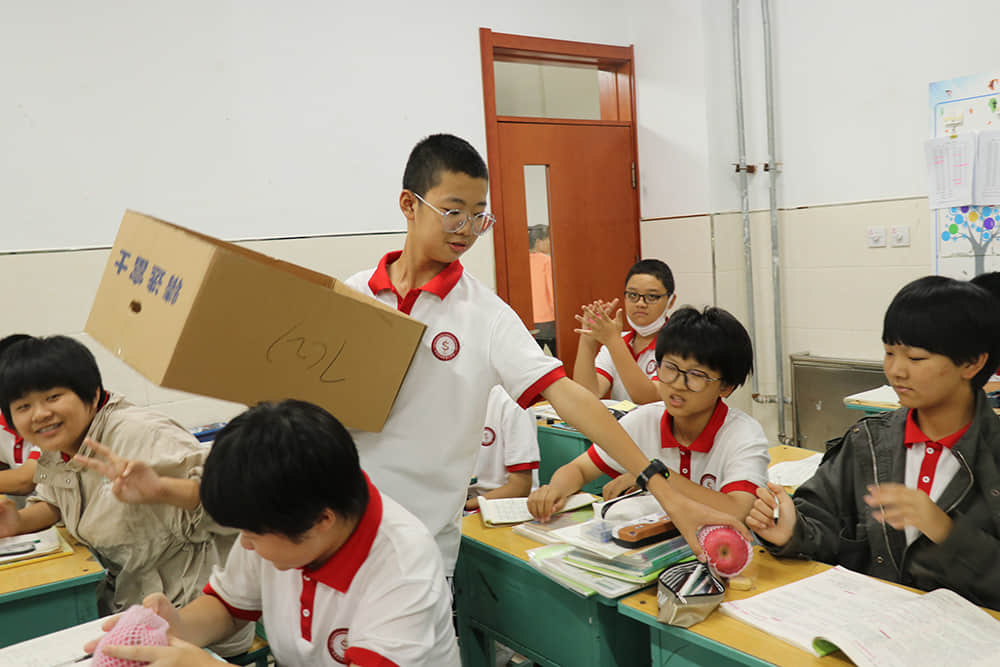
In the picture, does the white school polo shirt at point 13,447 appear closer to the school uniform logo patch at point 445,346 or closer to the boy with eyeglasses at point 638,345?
the school uniform logo patch at point 445,346

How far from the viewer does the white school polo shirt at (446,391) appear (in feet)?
5.24

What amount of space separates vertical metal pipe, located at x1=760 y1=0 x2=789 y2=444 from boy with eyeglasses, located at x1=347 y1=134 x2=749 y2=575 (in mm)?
3048

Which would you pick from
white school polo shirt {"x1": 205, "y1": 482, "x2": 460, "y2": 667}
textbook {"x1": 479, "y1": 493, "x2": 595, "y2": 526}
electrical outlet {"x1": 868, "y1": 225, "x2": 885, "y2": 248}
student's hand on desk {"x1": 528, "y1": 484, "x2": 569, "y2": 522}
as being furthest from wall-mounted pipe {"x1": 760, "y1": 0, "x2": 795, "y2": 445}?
white school polo shirt {"x1": 205, "y1": 482, "x2": 460, "y2": 667}

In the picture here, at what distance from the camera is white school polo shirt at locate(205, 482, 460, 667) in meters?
1.13

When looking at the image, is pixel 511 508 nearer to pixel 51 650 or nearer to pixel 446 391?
pixel 446 391

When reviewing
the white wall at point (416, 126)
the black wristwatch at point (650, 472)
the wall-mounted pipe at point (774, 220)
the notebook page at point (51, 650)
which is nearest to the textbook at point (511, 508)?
the black wristwatch at point (650, 472)

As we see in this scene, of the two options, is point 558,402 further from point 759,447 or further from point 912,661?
point 912,661

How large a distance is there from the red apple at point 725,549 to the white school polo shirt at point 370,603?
1.73 ft

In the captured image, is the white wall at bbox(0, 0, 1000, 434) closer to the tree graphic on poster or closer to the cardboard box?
the tree graphic on poster

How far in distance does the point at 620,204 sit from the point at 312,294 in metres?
3.70

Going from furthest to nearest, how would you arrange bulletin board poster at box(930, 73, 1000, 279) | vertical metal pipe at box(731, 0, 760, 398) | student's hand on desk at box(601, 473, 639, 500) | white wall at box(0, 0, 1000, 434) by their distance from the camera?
1. vertical metal pipe at box(731, 0, 760, 398)
2. bulletin board poster at box(930, 73, 1000, 279)
3. white wall at box(0, 0, 1000, 434)
4. student's hand on desk at box(601, 473, 639, 500)

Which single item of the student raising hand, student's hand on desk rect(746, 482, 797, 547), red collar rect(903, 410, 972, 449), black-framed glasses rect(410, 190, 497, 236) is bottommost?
student's hand on desk rect(746, 482, 797, 547)

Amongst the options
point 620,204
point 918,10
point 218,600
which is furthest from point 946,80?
point 218,600

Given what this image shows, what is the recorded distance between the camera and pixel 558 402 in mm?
1612
